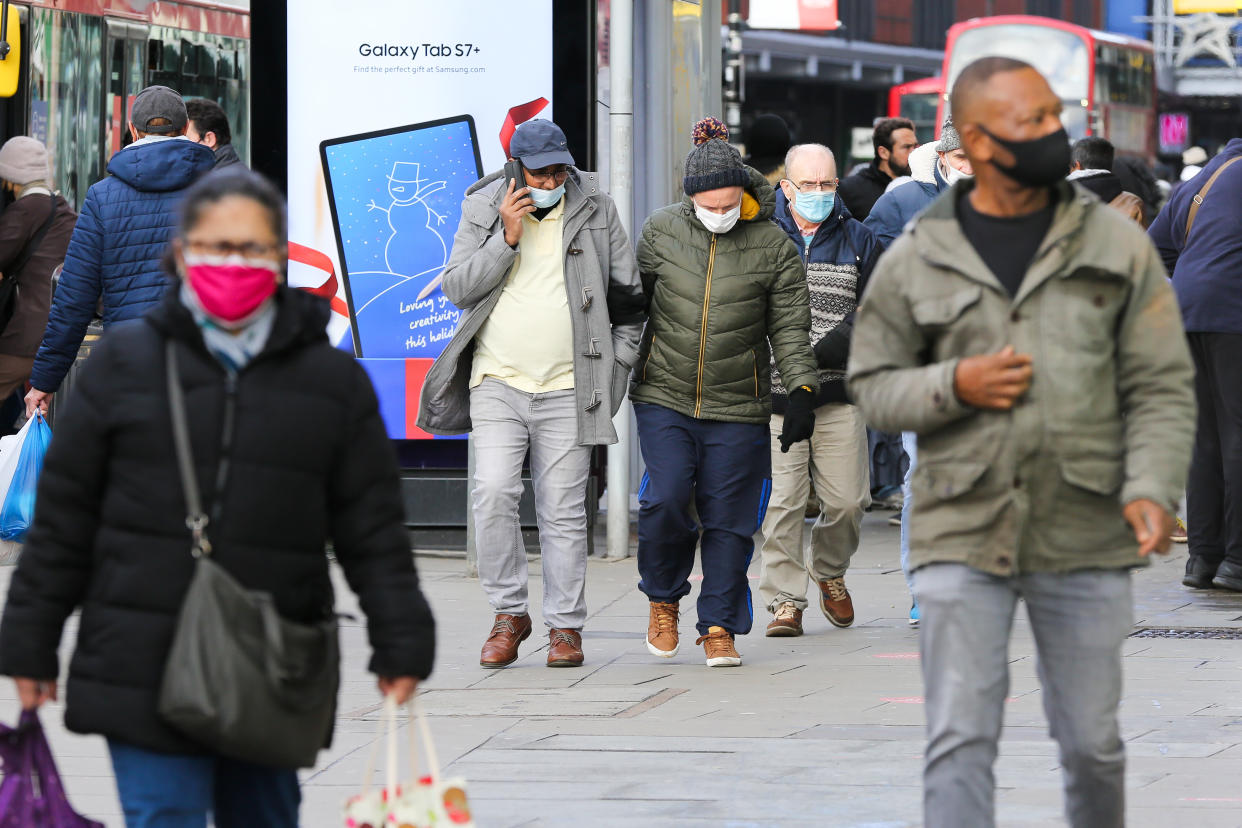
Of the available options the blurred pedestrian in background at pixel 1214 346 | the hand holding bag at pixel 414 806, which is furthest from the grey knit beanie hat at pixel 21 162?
the hand holding bag at pixel 414 806

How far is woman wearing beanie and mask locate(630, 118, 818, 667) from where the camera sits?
7.25 metres

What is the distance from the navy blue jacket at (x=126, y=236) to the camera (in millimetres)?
7594

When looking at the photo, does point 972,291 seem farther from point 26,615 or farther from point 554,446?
point 554,446

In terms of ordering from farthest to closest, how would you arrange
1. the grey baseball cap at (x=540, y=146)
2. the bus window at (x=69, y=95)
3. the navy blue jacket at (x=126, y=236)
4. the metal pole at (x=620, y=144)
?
the bus window at (x=69, y=95) → the metal pole at (x=620, y=144) → the navy blue jacket at (x=126, y=236) → the grey baseball cap at (x=540, y=146)

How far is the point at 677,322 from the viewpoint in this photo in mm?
7277

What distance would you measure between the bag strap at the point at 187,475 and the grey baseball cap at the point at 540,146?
12.0 feet

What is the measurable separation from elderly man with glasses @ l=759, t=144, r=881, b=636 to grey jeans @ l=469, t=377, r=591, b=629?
Result: 0.95m

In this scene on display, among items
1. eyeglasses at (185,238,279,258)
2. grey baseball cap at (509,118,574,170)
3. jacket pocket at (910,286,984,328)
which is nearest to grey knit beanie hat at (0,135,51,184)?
grey baseball cap at (509,118,574,170)

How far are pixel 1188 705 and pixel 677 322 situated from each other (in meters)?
2.04

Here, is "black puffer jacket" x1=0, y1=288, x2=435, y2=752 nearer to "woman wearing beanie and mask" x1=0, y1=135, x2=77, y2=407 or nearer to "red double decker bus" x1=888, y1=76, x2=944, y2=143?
→ "woman wearing beanie and mask" x1=0, y1=135, x2=77, y2=407

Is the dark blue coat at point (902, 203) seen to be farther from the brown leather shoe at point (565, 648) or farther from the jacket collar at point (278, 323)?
the jacket collar at point (278, 323)

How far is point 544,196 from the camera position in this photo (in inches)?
283

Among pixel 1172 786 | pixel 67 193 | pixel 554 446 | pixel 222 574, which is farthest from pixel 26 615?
pixel 67 193

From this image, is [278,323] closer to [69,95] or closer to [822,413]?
[822,413]
